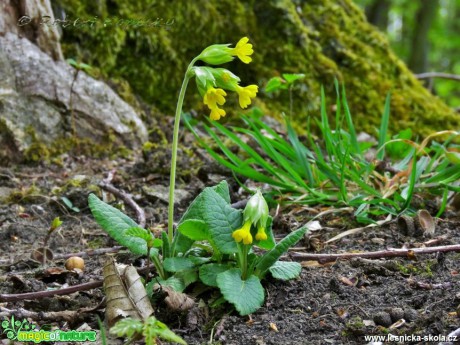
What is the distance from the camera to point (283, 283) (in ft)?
6.52

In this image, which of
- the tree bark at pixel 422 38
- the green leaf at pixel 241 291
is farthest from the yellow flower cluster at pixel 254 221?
the tree bark at pixel 422 38

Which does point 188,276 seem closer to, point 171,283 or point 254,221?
point 171,283

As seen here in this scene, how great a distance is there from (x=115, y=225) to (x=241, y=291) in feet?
1.53

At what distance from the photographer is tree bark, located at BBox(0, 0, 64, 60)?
141 inches

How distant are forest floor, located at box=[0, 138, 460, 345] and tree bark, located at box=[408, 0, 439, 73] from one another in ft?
30.1

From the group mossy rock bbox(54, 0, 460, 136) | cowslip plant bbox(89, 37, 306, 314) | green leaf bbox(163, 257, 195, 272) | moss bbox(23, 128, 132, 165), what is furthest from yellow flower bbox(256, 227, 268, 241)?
mossy rock bbox(54, 0, 460, 136)

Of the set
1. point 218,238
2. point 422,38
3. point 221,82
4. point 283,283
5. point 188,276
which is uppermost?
point 221,82

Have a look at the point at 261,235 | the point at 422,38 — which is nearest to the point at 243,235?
the point at 261,235

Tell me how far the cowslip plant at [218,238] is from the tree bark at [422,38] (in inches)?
399

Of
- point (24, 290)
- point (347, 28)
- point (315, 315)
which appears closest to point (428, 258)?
point (315, 315)

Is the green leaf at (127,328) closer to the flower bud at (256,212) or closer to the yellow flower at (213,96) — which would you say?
the flower bud at (256,212)

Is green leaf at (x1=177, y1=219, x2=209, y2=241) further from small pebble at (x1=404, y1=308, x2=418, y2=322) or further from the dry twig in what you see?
Result: small pebble at (x1=404, y1=308, x2=418, y2=322)

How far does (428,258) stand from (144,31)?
2.71m

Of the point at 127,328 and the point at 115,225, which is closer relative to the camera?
the point at 127,328
